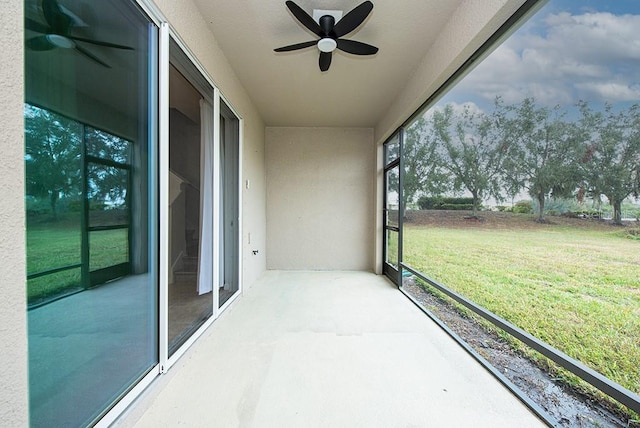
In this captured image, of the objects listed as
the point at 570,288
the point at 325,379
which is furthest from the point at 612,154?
the point at 325,379

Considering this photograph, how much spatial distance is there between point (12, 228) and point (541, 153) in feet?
9.08

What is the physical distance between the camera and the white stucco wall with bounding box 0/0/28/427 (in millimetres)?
833

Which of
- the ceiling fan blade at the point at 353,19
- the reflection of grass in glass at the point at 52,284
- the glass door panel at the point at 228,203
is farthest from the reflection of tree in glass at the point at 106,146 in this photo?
the ceiling fan blade at the point at 353,19

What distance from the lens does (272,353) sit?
2121 mm

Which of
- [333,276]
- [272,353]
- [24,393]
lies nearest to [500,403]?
[272,353]

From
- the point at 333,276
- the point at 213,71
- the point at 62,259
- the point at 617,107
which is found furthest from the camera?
the point at 333,276

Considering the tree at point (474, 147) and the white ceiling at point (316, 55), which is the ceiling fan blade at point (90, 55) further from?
the tree at point (474, 147)

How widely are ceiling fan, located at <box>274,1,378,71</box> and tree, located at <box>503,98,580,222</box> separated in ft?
4.42

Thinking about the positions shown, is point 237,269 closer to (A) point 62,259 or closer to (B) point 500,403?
(A) point 62,259

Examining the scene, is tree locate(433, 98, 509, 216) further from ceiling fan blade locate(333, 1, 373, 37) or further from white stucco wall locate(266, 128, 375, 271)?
white stucco wall locate(266, 128, 375, 271)

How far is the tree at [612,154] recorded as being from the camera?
1319 millimetres

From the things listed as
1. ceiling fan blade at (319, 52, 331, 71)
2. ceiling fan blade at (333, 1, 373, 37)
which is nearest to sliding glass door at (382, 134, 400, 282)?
ceiling fan blade at (319, 52, 331, 71)

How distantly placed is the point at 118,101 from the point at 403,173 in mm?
3518

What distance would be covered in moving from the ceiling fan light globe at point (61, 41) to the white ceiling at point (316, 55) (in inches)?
53.9
